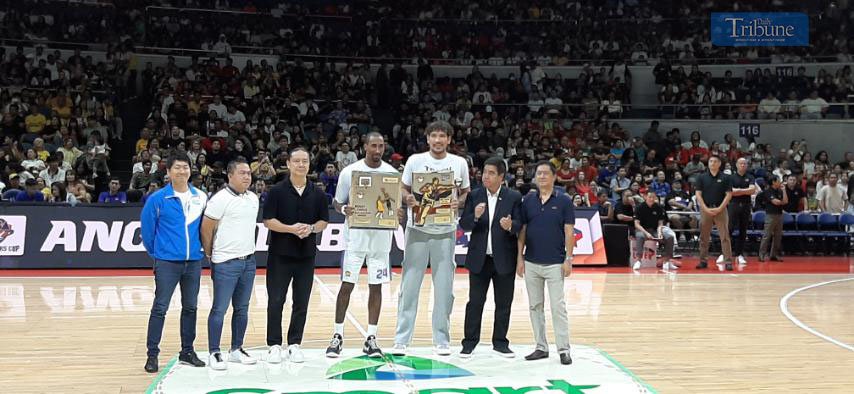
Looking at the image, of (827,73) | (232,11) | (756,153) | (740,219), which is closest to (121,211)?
(740,219)

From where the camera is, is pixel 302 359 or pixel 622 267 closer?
pixel 302 359

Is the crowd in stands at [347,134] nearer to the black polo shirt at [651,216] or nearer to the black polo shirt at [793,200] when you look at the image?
the black polo shirt at [793,200]

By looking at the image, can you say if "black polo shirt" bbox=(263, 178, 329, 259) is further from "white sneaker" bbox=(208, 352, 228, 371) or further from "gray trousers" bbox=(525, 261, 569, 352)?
"gray trousers" bbox=(525, 261, 569, 352)

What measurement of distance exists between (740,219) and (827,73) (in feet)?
38.9

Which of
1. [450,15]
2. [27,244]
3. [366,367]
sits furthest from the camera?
[450,15]

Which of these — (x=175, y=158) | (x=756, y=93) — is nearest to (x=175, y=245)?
(x=175, y=158)

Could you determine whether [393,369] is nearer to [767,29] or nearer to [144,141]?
[144,141]

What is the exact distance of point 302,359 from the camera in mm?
7555

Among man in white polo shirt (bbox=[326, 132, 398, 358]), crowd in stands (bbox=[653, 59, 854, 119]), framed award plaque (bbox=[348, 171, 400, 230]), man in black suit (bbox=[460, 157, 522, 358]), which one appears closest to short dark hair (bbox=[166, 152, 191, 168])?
man in white polo shirt (bbox=[326, 132, 398, 358])

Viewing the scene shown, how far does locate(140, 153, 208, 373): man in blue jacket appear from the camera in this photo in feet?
23.7

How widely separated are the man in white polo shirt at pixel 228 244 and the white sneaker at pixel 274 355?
370 mm

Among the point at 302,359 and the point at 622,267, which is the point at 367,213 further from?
the point at 622,267

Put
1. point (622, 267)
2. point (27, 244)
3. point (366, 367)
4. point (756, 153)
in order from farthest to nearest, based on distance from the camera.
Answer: point (756, 153) → point (622, 267) → point (27, 244) → point (366, 367)

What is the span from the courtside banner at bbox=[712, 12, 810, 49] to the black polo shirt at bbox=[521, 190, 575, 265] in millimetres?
21120
